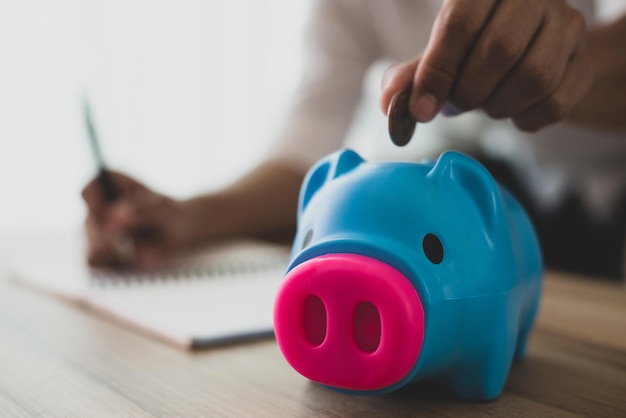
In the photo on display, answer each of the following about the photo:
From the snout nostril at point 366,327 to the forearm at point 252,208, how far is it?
2.45 ft

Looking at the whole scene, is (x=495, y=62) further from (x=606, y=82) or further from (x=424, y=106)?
(x=606, y=82)

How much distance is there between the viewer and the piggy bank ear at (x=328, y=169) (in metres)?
0.50

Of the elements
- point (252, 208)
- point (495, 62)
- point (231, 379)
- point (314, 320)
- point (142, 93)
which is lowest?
point (142, 93)

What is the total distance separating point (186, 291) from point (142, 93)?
1.56m

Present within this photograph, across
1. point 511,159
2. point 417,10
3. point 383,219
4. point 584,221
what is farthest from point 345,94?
point 383,219

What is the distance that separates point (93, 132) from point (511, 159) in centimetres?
95

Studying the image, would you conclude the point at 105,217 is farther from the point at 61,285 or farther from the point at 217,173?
the point at 217,173

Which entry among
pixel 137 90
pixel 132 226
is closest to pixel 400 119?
pixel 132 226

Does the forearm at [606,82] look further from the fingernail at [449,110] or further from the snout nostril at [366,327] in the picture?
the snout nostril at [366,327]

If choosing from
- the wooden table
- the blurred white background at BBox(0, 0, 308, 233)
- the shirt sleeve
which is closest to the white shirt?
the shirt sleeve

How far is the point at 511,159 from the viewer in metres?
Answer: 1.55

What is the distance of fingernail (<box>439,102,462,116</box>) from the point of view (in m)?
0.53

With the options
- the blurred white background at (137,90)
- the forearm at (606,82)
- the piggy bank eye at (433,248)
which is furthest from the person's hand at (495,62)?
the blurred white background at (137,90)

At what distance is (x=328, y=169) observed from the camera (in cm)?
53
